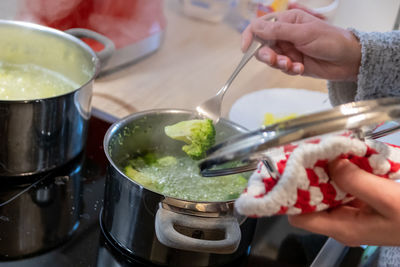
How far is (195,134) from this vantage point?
0.75 m

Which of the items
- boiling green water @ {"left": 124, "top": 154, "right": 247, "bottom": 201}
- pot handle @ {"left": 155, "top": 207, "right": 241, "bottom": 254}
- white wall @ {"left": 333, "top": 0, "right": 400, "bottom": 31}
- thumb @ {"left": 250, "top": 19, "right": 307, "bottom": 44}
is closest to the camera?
pot handle @ {"left": 155, "top": 207, "right": 241, "bottom": 254}

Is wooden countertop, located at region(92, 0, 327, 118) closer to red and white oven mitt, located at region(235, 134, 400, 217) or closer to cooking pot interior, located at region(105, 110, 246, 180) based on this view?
cooking pot interior, located at region(105, 110, 246, 180)

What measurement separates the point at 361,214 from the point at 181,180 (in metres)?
0.32

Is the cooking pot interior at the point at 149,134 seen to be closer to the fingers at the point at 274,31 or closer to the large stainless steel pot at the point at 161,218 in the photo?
the large stainless steel pot at the point at 161,218

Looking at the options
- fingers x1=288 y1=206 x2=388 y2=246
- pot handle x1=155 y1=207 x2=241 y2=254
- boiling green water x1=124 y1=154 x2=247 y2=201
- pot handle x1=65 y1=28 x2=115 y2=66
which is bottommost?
boiling green water x1=124 y1=154 x2=247 y2=201

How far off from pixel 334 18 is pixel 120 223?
3.87ft

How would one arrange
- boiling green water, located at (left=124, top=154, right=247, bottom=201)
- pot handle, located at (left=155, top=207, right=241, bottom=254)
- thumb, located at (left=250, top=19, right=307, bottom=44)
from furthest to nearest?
1. thumb, located at (left=250, top=19, right=307, bottom=44)
2. boiling green water, located at (left=124, top=154, right=247, bottom=201)
3. pot handle, located at (left=155, top=207, right=241, bottom=254)

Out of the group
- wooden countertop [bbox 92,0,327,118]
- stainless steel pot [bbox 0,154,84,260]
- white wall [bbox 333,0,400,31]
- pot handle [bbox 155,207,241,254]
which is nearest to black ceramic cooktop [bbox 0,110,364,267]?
stainless steel pot [bbox 0,154,84,260]

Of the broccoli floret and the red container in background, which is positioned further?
the red container in background

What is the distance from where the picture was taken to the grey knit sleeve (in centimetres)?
88

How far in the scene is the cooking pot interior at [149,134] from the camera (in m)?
0.77

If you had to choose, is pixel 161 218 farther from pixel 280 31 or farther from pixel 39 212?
pixel 280 31

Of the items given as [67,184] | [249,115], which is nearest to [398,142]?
[249,115]

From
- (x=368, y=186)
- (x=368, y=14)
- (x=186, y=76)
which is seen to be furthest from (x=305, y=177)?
(x=368, y=14)
